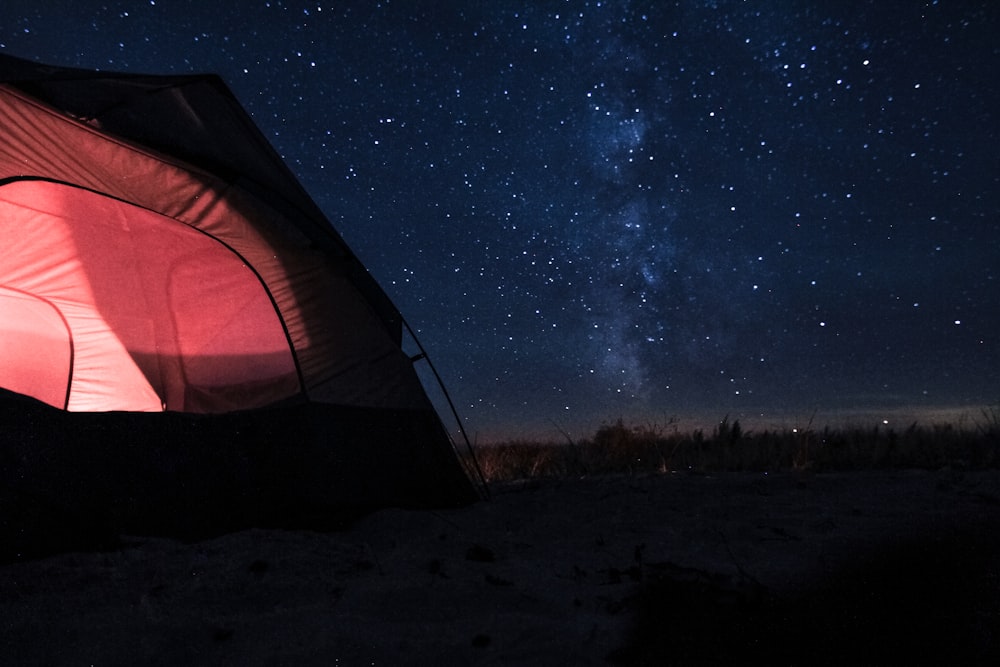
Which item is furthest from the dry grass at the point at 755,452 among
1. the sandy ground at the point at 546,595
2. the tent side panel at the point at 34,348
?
the tent side panel at the point at 34,348

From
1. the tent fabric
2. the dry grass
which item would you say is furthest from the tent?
the dry grass

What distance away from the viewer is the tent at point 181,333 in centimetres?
272

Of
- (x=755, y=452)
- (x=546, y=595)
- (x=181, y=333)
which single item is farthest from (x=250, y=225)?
(x=755, y=452)

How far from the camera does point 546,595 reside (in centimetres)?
190

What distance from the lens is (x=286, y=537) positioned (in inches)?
108

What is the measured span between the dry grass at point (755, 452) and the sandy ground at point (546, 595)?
6.38 feet

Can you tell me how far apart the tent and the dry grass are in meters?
2.05

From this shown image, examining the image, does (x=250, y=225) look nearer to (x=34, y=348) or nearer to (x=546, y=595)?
(x=34, y=348)

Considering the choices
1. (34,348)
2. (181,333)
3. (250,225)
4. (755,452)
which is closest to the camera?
(250,225)

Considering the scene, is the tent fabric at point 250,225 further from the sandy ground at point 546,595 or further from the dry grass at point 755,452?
the dry grass at point 755,452

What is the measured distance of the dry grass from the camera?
4.83 metres

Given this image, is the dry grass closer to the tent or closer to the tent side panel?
the tent

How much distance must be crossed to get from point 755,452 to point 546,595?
4.18m

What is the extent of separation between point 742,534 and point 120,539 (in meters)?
2.48
